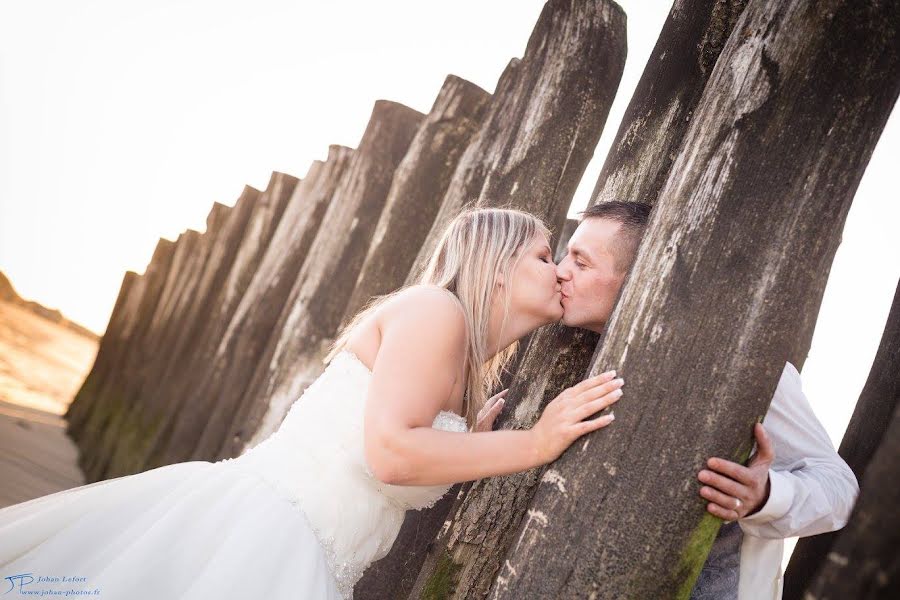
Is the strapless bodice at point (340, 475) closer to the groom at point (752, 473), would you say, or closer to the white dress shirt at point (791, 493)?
the groom at point (752, 473)

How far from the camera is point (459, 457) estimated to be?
1.83 metres

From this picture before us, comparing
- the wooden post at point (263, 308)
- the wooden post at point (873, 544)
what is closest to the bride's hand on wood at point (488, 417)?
the wooden post at point (873, 544)

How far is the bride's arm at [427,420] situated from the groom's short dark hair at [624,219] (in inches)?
23.8

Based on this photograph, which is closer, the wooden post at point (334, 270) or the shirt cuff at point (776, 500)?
the shirt cuff at point (776, 500)

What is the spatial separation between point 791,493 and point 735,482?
1.21ft

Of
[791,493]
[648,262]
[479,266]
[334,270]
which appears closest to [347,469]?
[479,266]

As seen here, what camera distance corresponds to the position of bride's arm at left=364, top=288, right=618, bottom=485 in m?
1.77

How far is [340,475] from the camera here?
2.19 m

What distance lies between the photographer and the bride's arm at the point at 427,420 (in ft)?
5.81

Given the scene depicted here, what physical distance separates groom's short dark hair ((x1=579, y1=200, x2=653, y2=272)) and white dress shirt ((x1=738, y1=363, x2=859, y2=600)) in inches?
24.4

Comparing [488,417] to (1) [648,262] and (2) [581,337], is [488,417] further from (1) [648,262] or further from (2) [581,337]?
(1) [648,262]

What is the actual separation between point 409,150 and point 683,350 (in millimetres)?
2214

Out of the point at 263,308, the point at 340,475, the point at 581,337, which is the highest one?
the point at 581,337

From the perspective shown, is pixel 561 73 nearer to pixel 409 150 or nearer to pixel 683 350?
pixel 409 150
